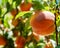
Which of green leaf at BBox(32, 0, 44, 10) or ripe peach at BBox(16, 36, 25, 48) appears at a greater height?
green leaf at BBox(32, 0, 44, 10)

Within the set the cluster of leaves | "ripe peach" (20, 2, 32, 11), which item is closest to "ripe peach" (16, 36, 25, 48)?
the cluster of leaves

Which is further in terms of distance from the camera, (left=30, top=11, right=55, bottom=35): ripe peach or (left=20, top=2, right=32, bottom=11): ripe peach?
(left=20, top=2, right=32, bottom=11): ripe peach

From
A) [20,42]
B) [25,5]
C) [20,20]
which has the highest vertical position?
[25,5]

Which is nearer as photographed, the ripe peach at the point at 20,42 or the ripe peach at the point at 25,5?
the ripe peach at the point at 25,5

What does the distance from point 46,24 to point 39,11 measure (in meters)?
0.08

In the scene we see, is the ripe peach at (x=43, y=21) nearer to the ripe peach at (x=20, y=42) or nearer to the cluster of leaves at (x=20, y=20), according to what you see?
the cluster of leaves at (x=20, y=20)

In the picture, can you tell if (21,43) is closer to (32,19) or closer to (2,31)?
(2,31)

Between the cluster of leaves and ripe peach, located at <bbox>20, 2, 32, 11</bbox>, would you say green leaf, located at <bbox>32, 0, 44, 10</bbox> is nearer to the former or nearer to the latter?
the cluster of leaves

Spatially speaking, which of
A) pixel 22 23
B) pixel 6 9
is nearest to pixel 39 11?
pixel 6 9

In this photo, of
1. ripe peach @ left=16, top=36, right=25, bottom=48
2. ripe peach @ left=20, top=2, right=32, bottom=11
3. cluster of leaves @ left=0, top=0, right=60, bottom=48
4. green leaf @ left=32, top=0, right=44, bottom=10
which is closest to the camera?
green leaf @ left=32, top=0, right=44, bottom=10

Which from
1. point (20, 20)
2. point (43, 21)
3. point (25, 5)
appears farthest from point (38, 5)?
point (20, 20)

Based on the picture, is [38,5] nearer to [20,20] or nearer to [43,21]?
[43,21]

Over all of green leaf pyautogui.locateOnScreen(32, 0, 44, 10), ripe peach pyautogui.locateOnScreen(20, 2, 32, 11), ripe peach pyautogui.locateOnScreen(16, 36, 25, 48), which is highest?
green leaf pyautogui.locateOnScreen(32, 0, 44, 10)

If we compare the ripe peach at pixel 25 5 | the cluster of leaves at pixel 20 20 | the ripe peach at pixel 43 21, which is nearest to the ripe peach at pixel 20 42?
the cluster of leaves at pixel 20 20
